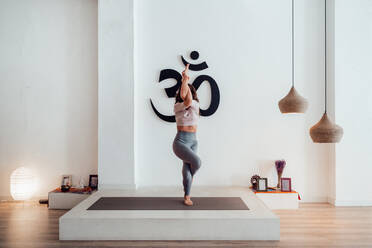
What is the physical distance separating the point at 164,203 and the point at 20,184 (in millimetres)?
2380

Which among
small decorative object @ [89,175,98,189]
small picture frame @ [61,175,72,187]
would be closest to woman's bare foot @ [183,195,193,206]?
small decorative object @ [89,175,98,189]

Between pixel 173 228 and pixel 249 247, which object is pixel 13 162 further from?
pixel 249 247

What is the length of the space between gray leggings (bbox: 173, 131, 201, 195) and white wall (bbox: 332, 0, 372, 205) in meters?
2.43

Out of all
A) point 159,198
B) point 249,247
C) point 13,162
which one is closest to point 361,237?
point 249,247

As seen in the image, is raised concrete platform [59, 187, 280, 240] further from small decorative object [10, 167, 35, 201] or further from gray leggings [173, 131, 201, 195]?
small decorative object [10, 167, 35, 201]

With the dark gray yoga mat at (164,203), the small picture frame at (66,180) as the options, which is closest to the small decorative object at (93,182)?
the small picture frame at (66,180)

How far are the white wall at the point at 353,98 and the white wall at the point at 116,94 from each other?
3.19 meters

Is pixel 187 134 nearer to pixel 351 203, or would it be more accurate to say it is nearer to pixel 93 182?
pixel 93 182

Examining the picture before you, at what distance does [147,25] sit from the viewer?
15.7ft

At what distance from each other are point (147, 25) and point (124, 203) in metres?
2.81

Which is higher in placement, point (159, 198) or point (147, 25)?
point (147, 25)

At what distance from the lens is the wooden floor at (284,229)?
10.1 ft

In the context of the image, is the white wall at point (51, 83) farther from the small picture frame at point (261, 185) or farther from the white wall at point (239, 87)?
the small picture frame at point (261, 185)

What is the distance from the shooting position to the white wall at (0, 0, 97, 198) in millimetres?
4824
